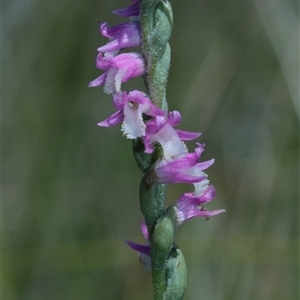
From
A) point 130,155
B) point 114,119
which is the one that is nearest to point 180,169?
point 114,119

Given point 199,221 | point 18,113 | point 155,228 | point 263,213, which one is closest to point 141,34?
point 155,228

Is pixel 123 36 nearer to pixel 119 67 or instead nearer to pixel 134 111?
pixel 119 67

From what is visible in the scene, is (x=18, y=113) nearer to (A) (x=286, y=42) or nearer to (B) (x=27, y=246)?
(B) (x=27, y=246)

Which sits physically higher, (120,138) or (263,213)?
(120,138)

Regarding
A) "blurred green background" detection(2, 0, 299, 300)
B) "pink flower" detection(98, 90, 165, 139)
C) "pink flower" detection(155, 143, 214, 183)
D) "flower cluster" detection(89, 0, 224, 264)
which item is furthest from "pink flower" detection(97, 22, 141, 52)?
"blurred green background" detection(2, 0, 299, 300)

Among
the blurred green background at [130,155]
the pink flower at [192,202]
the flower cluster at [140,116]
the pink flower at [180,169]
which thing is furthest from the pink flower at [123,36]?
the blurred green background at [130,155]

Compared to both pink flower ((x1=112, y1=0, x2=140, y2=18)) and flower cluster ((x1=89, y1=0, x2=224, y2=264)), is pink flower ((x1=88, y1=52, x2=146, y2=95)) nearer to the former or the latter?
flower cluster ((x1=89, y1=0, x2=224, y2=264))

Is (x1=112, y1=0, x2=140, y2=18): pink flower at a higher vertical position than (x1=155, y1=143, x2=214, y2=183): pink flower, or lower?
higher
